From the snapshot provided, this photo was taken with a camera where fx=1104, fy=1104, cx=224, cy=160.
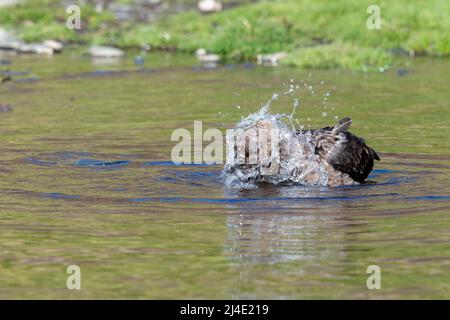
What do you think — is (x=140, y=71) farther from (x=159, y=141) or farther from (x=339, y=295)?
(x=339, y=295)

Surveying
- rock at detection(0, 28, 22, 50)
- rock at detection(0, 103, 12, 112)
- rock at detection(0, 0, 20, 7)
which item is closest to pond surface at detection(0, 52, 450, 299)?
rock at detection(0, 103, 12, 112)

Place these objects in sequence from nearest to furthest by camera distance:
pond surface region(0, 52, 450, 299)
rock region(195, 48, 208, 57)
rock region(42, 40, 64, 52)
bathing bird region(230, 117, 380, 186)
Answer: pond surface region(0, 52, 450, 299)
bathing bird region(230, 117, 380, 186)
rock region(195, 48, 208, 57)
rock region(42, 40, 64, 52)

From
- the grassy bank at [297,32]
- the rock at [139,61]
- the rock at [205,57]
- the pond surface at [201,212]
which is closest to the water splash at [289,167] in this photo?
the pond surface at [201,212]

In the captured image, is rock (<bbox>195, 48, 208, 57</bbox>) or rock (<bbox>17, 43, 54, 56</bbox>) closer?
rock (<bbox>195, 48, 208, 57</bbox>)

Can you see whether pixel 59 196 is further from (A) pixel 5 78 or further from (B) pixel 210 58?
(B) pixel 210 58

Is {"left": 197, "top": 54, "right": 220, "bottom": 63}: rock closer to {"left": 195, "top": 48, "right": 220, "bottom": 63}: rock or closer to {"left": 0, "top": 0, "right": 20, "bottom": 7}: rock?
{"left": 195, "top": 48, "right": 220, "bottom": 63}: rock

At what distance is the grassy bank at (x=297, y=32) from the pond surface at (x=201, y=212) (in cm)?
515

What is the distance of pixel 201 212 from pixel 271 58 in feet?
49.3

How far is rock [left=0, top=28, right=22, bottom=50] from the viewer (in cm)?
2798

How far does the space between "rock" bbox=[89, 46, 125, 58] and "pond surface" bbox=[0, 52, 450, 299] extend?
26.3 ft

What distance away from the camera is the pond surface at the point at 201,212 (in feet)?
25.9
